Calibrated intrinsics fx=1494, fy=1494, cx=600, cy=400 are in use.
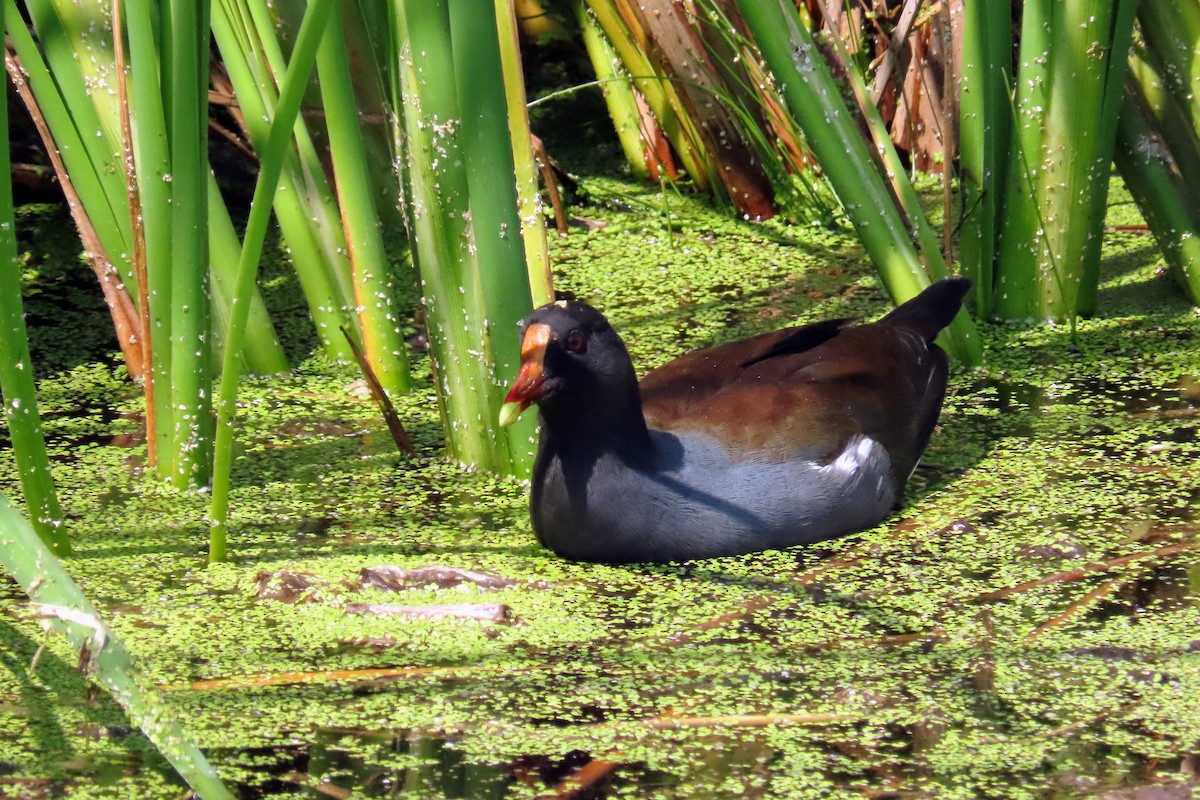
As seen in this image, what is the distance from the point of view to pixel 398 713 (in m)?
1.83

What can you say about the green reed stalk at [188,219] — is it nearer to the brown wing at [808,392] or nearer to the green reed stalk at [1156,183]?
the brown wing at [808,392]

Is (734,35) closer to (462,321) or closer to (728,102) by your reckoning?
(728,102)

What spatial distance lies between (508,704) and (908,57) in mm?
2709

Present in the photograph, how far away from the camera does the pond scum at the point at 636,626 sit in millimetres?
1715

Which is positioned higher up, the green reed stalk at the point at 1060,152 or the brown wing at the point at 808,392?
the green reed stalk at the point at 1060,152

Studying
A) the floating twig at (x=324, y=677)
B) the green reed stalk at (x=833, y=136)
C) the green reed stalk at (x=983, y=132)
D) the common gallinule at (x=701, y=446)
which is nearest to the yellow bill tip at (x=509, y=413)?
the common gallinule at (x=701, y=446)

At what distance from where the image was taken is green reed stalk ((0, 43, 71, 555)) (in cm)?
194

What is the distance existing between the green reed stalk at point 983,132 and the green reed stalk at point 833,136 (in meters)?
0.29

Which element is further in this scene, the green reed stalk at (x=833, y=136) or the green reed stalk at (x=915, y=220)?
the green reed stalk at (x=915, y=220)

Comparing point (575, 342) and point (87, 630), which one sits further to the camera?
point (575, 342)

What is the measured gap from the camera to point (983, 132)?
298 centimetres

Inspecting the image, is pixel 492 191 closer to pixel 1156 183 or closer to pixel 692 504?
pixel 692 504

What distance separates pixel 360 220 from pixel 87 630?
165cm

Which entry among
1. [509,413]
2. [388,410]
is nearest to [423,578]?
[509,413]
